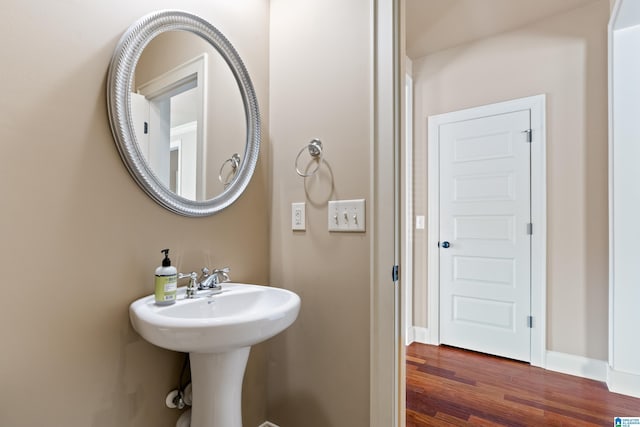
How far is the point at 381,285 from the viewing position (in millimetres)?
1174

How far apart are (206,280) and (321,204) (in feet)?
1.80

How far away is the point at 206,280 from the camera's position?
3.88 ft

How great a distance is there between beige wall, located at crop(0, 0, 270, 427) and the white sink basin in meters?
0.15

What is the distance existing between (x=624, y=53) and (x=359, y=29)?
195 centimetres

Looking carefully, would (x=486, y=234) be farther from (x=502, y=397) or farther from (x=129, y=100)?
(x=129, y=100)

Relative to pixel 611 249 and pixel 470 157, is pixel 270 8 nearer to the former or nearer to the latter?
pixel 470 157

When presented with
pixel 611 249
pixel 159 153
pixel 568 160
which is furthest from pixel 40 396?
pixel 568 160


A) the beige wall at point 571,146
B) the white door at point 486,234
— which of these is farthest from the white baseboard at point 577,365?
Result: the white door at point 486,234

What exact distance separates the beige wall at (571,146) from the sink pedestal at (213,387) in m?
2.41

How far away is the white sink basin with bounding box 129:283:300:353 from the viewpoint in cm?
82

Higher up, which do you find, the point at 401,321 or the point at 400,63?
the point at 400,63

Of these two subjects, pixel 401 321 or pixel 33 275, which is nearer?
pixel 33 275

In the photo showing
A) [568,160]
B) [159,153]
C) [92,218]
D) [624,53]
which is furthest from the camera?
[568,160]

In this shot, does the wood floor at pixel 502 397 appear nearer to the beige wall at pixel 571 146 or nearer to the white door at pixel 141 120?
the beige wall at pixel 571 146
